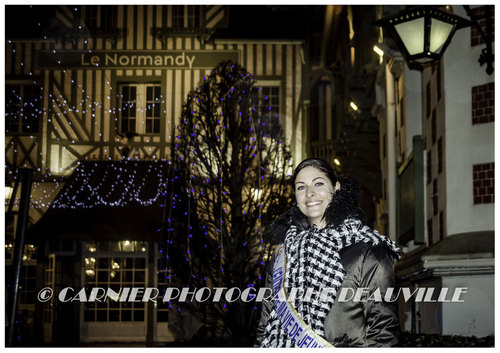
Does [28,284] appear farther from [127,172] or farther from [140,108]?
[140,108]

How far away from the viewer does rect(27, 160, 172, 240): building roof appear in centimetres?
1827

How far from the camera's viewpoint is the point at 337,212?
11.4 feet

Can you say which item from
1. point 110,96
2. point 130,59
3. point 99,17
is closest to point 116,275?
point 110,96

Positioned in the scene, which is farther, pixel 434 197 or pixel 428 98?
pixel 428 98

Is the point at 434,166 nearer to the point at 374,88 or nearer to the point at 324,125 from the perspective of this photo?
the point at 374,88

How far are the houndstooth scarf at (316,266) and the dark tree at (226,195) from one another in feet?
27.4

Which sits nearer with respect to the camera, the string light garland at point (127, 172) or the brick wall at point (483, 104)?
the brick wall at point (483, 104)

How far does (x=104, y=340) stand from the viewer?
19953mm

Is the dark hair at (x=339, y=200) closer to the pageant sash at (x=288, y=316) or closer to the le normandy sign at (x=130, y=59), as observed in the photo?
the pageant sash at (x=288, y=316)

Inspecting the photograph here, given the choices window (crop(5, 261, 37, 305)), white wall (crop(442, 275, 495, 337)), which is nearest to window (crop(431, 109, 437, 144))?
white wall (crop(442, 275, 495, 337))

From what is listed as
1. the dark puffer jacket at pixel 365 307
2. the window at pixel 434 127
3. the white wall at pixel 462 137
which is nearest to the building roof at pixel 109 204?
the window at pixel 434 127

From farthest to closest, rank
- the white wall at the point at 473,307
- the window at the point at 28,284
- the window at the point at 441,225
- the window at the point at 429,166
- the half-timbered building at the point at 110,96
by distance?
the window at the point at 28,284, the half-timbered building at the point at 110,96, the window at the point at 429,166, the window at the point at 441,225, the white wall at the point at 473,307

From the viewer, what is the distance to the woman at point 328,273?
10.5 ft

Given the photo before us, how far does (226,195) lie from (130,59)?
10.3 meters
